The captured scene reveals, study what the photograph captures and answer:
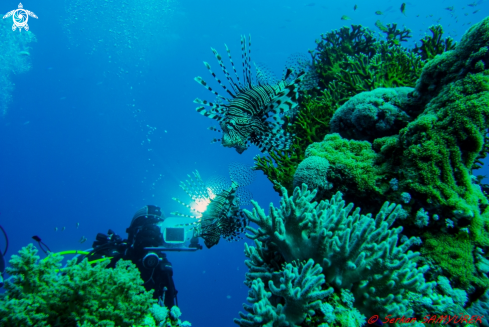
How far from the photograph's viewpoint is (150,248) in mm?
6078

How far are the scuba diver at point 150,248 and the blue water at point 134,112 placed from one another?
45666mm

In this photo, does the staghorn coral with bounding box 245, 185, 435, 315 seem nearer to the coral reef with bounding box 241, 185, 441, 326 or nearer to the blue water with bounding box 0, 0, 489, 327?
the coral reef with bounding box 241, 185, 441, 326

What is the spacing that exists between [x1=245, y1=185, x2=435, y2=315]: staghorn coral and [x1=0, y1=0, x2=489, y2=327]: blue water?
159 ft

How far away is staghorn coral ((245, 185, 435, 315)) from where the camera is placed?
160 cm

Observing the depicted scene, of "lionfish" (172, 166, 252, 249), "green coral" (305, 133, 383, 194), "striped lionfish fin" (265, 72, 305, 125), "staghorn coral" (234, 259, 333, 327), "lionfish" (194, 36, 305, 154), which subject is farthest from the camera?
"lionfish" (172, 166, 252, 249)

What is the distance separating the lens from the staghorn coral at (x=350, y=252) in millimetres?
1604

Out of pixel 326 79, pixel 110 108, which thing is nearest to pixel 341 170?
pixel 326 79

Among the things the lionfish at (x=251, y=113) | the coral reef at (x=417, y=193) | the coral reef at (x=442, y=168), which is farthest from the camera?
the lionfish at (x=251, y=113)

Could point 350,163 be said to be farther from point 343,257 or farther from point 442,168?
point 343,257

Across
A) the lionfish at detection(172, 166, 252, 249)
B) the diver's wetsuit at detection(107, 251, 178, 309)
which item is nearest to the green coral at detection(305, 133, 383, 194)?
the lionfish at detection(172, 166, 252, 249)

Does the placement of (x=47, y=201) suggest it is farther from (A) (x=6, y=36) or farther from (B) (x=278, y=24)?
(B) (x=278, y=24)

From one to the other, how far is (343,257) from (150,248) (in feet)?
18.3

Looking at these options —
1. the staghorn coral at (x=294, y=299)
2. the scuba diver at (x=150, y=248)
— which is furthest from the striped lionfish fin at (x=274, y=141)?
the scuba diver at (x=150, y=248)

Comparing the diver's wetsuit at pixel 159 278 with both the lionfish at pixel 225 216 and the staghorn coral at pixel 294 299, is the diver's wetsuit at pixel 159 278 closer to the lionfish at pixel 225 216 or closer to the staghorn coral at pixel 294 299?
the lionfish at pixel 225 216
